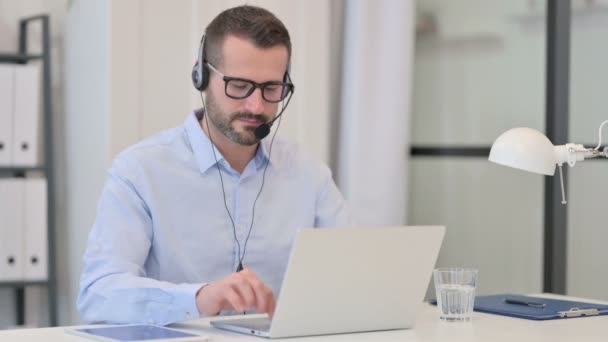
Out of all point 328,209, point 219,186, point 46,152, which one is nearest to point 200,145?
point 219,186

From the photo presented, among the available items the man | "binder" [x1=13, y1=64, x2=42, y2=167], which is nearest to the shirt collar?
the man

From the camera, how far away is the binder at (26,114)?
9.56ft

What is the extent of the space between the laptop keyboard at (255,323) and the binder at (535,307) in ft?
1.64

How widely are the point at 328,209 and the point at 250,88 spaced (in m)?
0.40

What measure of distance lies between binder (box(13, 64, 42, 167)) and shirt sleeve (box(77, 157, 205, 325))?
99 cm

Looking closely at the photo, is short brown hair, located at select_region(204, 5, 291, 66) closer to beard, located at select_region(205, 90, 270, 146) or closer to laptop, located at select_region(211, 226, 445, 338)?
beard, located at select_region(205, 90, 270, 146)

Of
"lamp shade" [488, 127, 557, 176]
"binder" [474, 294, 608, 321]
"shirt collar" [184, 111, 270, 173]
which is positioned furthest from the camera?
"shirt collar" [184, 111, 270, 173]

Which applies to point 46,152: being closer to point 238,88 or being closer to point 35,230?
point 35,230

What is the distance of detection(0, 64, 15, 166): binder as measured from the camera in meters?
2.88

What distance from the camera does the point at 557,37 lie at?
3.08 m

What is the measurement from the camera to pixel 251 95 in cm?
204

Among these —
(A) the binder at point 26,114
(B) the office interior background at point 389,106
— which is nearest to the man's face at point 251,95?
(B) the office interior background at point 389,106

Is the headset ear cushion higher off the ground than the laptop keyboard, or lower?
higher

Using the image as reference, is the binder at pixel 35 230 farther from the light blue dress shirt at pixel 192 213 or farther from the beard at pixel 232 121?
the beard at pixel 232 121
